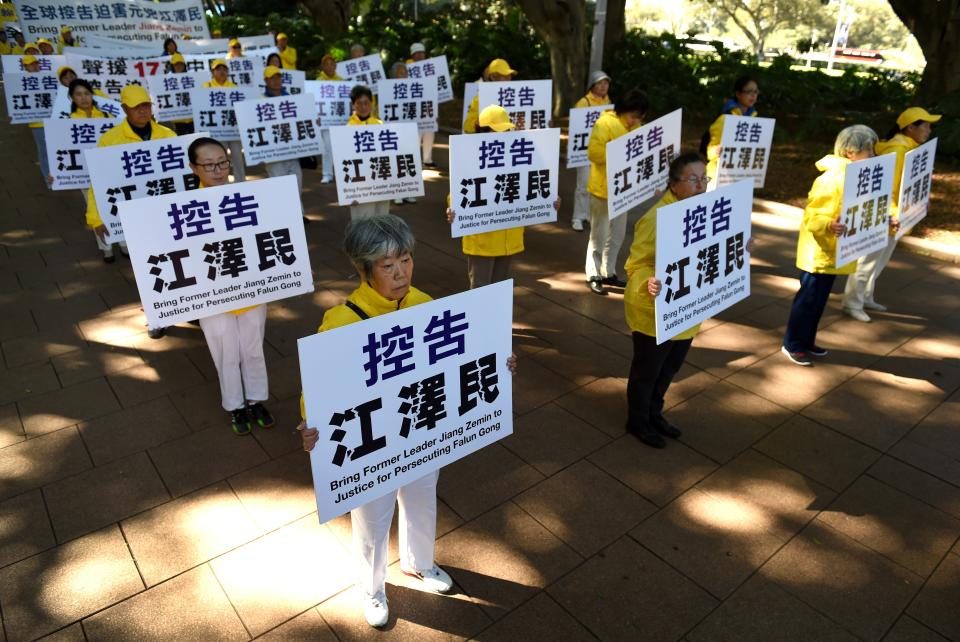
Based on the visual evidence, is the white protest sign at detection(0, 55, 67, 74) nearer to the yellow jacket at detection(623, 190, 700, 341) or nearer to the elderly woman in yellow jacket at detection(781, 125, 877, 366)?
the yellow jacket at detection(623, 190, 700, 341)

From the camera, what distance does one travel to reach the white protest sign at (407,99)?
938 cm

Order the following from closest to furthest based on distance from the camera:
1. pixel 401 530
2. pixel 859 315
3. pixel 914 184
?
pixel 401 530 → pixel 914 184 → pixel 859 315

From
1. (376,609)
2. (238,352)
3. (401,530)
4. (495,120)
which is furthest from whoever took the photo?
(495,120)

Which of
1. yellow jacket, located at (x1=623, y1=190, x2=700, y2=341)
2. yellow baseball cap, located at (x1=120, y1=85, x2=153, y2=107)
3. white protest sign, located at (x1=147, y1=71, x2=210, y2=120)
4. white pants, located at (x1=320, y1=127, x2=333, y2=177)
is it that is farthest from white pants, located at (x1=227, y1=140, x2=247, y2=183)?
yellow jacket, located at (x1=623, y1=190, x2=700, y2=341)

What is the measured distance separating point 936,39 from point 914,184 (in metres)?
7.82

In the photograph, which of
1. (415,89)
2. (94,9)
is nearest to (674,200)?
(415,89)

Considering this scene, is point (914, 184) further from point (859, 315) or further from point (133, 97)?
point (133, 97)

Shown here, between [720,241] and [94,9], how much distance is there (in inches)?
595

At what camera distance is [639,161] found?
6.04 metres

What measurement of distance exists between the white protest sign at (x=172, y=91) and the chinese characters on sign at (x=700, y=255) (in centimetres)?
878

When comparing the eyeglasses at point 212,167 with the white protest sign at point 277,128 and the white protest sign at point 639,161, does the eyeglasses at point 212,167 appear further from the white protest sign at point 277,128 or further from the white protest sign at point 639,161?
the white protest sign at point 277,128

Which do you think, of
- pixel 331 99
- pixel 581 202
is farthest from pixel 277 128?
pixel 581 202

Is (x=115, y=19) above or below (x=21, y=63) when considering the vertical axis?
above

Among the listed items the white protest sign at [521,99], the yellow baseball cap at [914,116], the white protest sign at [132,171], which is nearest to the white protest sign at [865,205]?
the yellow baseball cap at [914,116]
